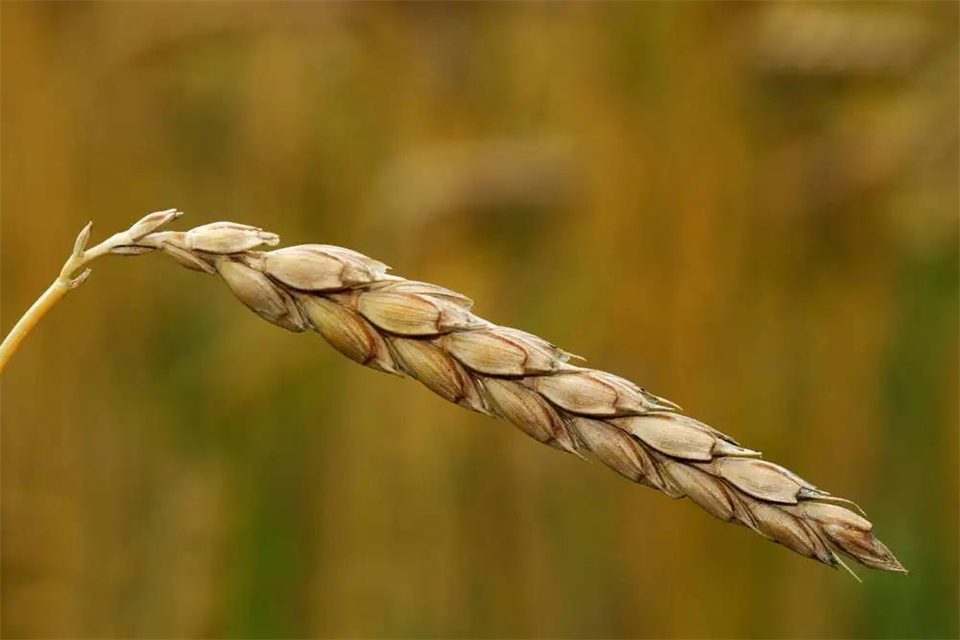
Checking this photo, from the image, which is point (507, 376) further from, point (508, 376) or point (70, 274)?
point (70, 274)

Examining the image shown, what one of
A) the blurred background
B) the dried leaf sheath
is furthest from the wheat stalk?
the blurred background

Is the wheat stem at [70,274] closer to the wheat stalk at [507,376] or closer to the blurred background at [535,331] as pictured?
the wheat stalk at [507,376]

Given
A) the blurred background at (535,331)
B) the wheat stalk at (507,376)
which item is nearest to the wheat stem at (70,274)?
the wheat stalk at (507,376)

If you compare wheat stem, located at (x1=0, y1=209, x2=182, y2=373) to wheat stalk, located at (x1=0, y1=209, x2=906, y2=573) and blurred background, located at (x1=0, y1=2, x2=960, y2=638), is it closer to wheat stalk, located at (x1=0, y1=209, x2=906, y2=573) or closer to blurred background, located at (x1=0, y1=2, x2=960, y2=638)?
wheat stalk, located at (x1=0, y1=209, x2=906, y2=573)

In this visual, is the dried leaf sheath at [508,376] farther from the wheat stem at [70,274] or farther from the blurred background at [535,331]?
the blurred background at [535,331]

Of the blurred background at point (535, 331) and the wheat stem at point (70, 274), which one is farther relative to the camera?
the blurred background at point (535, 331)

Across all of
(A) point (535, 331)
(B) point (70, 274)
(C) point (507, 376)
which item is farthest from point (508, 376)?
(A) point (535, 331)
